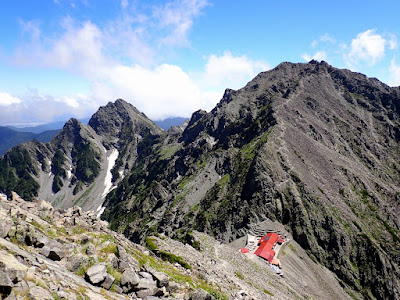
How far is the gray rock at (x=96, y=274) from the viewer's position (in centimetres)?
1983

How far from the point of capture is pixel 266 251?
271ft

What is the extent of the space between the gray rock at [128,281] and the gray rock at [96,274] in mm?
1644

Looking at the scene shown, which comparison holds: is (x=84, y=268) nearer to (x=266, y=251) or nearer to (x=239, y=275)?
(x=239, y=275)

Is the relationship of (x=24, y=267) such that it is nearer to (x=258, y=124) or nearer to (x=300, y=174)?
(x=300, y=174)

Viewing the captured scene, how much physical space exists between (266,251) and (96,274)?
73118mm

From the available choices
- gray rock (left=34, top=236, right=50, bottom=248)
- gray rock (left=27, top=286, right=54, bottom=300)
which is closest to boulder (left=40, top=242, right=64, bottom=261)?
gray rock (left=34, top=236, right=50, bottom=248)

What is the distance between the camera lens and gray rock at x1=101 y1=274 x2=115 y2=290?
20.0m

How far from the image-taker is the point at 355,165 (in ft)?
563

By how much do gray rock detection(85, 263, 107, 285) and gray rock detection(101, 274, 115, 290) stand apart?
230 mm

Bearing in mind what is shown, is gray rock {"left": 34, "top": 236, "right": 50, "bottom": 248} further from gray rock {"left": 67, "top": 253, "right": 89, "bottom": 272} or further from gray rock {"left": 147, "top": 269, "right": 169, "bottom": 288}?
gray rock {"left": 147, "top": 269, "right": 169, "bottom": 288}

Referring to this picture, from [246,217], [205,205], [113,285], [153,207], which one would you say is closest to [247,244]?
[246,217]

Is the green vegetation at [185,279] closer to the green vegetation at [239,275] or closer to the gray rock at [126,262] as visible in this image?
the gray rock at [126,262]

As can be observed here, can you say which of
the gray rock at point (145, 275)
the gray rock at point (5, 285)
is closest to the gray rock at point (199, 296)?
the gray rock at point (145, 275)

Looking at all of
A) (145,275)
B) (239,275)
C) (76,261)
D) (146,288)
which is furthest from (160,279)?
(239,275)
